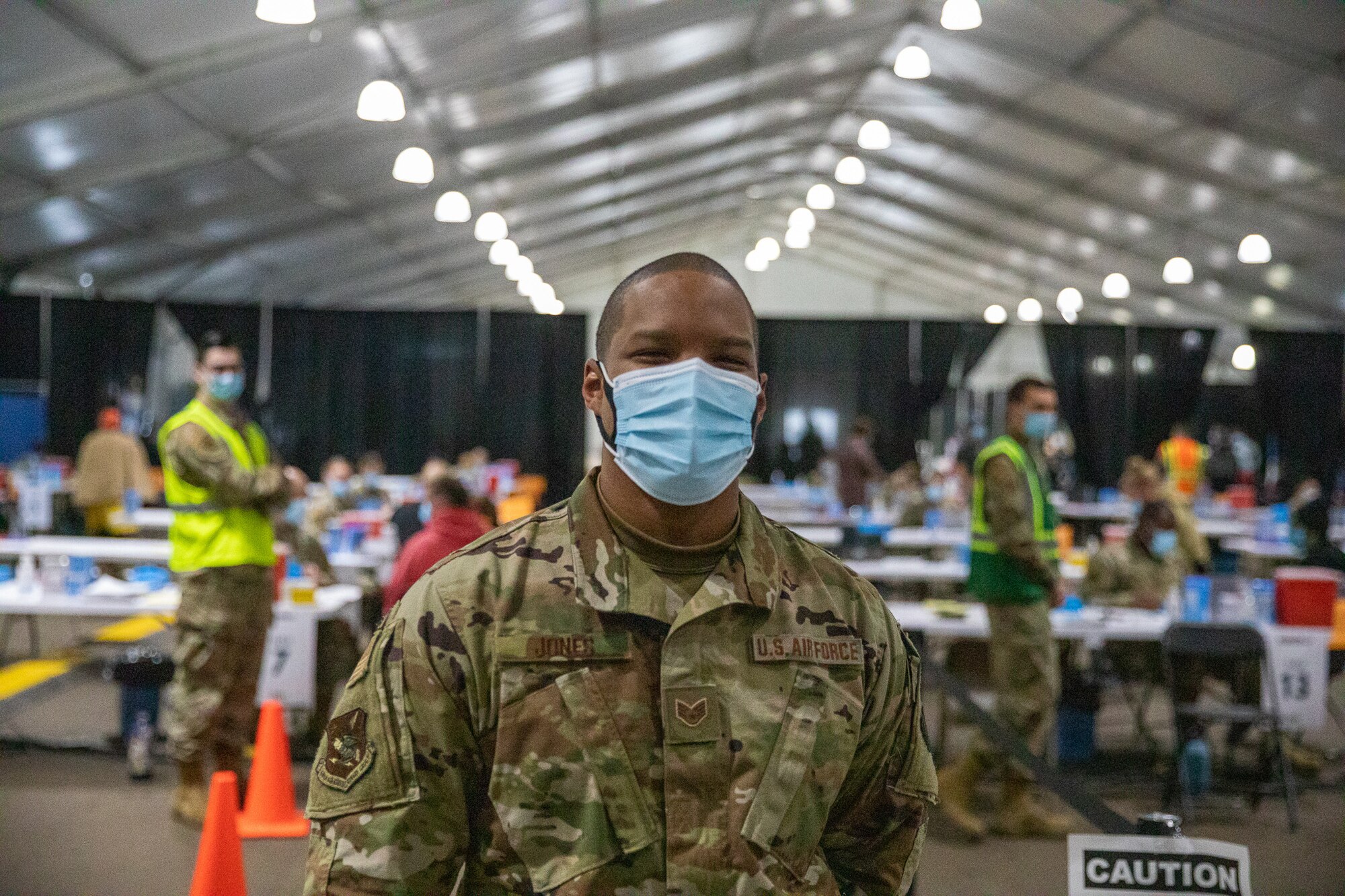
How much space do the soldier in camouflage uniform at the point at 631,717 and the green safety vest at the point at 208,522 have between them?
338cm

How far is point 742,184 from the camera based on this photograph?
1942 cm

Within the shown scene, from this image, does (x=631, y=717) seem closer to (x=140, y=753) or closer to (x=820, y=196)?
(x=140, y=753)

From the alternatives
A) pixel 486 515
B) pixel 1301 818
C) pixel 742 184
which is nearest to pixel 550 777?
pixel 486 515

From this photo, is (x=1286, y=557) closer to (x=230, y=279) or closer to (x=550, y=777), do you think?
(x=550, y=777)

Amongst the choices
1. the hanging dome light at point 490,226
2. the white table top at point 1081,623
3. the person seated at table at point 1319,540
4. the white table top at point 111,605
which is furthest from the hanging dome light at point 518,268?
the white table top at point 1081,623

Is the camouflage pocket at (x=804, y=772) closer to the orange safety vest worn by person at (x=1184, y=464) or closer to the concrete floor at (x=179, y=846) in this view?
the concrete floor at (x=179, y=846)

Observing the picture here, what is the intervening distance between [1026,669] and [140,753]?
381 cm

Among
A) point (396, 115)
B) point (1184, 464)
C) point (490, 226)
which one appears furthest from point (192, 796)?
point (1184, 464)

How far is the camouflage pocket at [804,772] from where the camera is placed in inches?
55.5

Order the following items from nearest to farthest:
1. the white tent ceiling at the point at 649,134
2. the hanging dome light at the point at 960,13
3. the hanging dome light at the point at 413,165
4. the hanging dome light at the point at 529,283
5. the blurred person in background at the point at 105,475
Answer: the hanging dome light at the point at 960,13 < the hanging dome light at the point at 413,165 < the white tent ceiling at the point at 649,134 < the blurred person in background at the point at 105,475 < the hanging dome light at the point at 529,283

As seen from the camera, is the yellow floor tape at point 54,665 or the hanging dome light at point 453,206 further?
the hanging dome light at point 453,206

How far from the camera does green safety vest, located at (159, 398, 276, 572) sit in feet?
15.1

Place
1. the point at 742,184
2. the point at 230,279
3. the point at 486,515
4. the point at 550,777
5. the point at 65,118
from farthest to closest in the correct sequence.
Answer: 1. the point at 742,184
2. the point at 230,279
3. the point at 65,118
4. the point at 486,515
5. the point at 550,777

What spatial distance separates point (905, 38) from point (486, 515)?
8.51 meters
